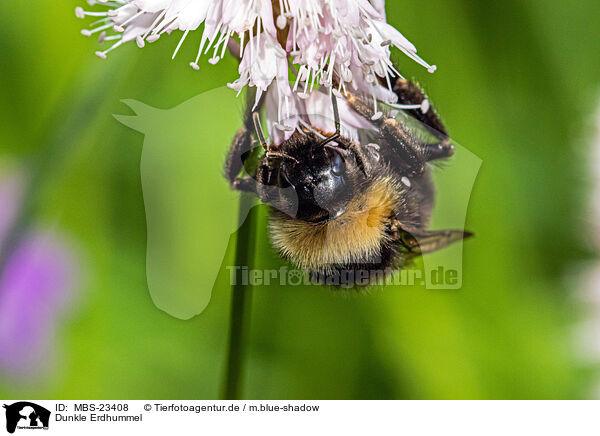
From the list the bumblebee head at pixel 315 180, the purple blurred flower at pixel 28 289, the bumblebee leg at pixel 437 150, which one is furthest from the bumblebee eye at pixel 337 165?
the purple blurred flower at pixel 28 289

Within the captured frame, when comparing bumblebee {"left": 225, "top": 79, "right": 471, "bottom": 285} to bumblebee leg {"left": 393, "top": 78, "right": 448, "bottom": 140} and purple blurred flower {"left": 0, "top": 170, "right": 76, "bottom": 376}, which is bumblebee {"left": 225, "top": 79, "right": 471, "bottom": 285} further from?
purple blurred flower {"left": 0, "top": 170, "right": 76, "bottom": 376}

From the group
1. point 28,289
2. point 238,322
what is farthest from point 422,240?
point 28,289

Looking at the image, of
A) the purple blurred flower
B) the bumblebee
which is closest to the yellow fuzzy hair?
the bumblebee

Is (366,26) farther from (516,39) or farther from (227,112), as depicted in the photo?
(516,39)

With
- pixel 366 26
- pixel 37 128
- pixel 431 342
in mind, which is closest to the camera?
pixel 366 26

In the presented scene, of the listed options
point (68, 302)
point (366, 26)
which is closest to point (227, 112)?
point (366, 26)
